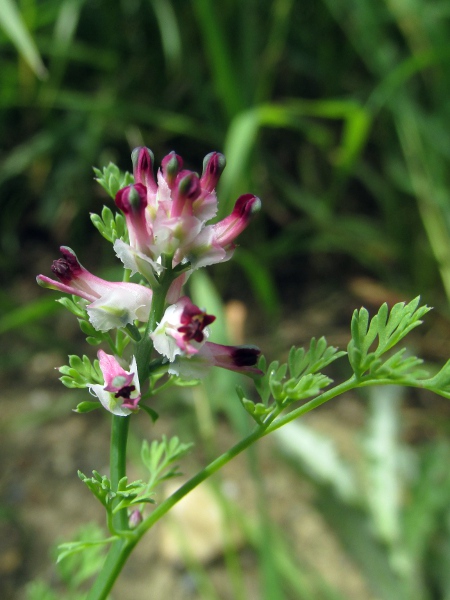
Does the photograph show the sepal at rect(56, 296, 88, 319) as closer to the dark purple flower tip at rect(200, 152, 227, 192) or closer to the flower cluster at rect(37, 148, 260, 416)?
the flower cluster at rect(37, 148, 260, 416)

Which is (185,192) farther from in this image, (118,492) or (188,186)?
(118,492)

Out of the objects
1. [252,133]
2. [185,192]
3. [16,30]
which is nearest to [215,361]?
[185,192]

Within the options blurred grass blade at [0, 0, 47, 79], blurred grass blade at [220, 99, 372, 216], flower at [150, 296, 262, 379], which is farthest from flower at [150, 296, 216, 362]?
blurred grass blade at [220, 99, 372, 216]

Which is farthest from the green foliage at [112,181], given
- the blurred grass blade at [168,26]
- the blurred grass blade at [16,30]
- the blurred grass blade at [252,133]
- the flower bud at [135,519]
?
the blurred grass blade at [168,26]

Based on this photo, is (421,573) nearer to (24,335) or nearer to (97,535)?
(97,535)

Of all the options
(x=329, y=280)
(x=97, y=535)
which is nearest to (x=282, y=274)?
(x=329, y=280)

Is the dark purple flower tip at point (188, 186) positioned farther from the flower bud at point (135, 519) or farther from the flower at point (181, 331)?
the flower bud at point (135, 519)

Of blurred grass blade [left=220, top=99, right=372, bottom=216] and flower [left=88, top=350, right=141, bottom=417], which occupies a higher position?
flower [left=88, top=350, right=141, bottom=417]
